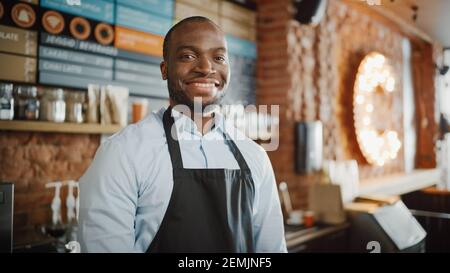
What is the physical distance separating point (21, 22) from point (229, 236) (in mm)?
1560

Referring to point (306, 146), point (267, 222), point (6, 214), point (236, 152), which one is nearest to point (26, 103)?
point (6, 214)

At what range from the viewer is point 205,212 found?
1.20m

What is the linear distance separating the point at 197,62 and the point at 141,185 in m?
0.40


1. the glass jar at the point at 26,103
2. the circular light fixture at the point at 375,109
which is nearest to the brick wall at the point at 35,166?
the glass jar at the point at 26,103

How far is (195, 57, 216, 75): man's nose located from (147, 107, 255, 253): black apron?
0.71 feet

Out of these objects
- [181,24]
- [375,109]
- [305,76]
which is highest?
[305,76]

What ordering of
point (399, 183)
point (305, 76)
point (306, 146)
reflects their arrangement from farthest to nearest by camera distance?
point (399, 183) < point (305, 76) < point (306, 146)

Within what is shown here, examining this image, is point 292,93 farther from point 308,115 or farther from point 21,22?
point 21,22

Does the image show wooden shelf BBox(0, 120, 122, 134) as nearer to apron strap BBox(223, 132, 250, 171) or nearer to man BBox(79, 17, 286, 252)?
man BBox(79, 17, 286, 252)

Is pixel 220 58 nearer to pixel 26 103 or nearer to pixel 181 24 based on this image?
pixel 181 24

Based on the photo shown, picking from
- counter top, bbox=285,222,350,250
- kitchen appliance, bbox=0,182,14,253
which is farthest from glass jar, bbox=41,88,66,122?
counter top, bbox=285,222,350,250

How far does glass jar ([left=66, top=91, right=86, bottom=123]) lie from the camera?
83.0 inches

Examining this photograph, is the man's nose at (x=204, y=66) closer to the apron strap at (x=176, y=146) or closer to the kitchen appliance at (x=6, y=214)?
the apron strap at (x=176, y=146)

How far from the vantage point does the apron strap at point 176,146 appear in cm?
122
